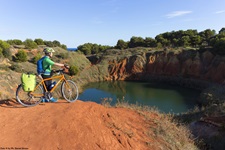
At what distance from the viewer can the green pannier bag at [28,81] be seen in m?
6.62

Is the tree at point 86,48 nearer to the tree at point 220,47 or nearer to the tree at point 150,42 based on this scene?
the tree at point 150,42

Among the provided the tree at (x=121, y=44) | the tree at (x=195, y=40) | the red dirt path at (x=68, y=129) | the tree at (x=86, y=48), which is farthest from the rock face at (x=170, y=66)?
the red dirt path at (x=68, y=129)

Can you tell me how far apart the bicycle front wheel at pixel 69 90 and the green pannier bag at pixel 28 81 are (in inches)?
47.1

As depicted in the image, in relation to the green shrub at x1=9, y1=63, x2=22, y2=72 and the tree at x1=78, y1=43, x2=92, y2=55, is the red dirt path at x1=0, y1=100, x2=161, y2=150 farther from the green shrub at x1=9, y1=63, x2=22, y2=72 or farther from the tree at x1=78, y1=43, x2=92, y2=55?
the tree at x1=78, y1=43, x2=92, y2=55

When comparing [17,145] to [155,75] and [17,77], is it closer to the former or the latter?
[17,77]

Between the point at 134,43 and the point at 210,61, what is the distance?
96.0 feet

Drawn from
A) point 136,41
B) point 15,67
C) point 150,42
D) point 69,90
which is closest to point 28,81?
point 69,90

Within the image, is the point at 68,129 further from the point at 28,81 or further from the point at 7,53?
the point at 7,53

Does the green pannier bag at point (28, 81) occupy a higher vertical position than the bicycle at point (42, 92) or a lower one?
higher

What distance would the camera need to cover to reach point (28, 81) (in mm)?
6668

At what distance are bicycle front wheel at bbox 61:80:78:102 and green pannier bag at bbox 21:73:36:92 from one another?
3.93ft

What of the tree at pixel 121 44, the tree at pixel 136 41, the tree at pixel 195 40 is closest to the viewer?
the tree at pixel 195 40

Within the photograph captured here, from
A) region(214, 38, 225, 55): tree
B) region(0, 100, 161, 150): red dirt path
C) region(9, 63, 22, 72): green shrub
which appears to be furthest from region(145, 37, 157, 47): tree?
region(0, 100, 161, 150): red dirt path

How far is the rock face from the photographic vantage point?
1544 inches
